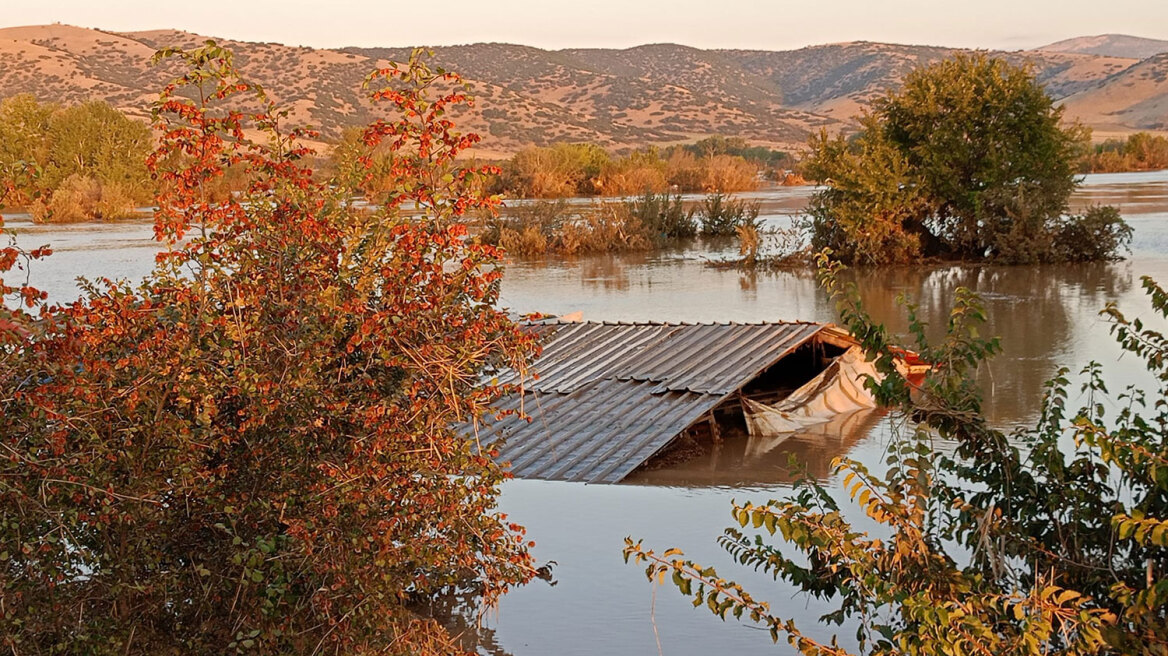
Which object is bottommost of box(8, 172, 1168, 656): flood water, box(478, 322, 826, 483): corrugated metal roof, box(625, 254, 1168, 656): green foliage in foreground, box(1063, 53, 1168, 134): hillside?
A: box(8, 172, 1168, 656): flood water

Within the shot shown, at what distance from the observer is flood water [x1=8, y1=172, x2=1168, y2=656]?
20.5ft

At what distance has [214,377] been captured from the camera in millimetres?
4688

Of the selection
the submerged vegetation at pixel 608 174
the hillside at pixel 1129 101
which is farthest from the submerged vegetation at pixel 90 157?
the hillside at pixel 1129 101

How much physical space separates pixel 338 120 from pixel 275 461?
241 ft

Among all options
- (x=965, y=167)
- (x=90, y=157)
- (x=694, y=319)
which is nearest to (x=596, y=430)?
(x=694, y=319)

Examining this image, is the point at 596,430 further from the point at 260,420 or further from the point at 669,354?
the point at 260,420

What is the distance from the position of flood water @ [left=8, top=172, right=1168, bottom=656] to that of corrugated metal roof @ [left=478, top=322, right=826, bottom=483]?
1.05 ft

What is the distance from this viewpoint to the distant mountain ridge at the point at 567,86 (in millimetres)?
80188

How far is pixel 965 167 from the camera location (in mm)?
21500

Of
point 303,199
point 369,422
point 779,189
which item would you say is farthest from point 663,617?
point 779,189

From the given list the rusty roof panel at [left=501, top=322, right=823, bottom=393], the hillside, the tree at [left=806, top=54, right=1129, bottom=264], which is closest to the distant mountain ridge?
the hillside

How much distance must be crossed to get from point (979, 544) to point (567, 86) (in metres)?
104

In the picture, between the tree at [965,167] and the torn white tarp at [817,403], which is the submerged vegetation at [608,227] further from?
the torn white tarp at [817,403]

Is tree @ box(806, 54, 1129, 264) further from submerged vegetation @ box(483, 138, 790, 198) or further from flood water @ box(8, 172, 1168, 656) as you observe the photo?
submerged vegetation @ box(483, 138, 790, 198)
